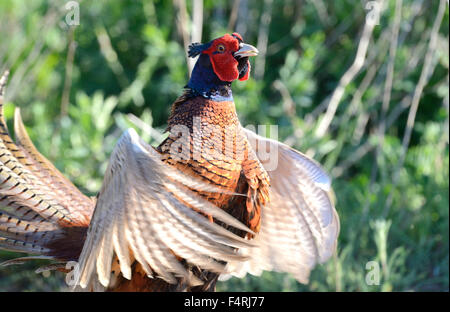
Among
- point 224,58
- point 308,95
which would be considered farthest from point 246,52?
point 308,95

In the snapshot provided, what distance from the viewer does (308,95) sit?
4.24 metres

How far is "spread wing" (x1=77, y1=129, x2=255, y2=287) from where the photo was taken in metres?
1.58

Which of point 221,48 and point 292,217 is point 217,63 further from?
point 292,217

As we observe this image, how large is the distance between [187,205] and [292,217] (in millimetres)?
809

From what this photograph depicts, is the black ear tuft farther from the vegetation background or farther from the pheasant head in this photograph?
the vegetation background

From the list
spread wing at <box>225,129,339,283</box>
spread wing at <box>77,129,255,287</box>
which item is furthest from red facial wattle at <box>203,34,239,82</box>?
spread wing at <box>77,129,255,287</box>

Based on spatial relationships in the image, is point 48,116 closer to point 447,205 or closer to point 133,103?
point 133,103

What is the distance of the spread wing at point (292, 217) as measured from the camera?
226cm

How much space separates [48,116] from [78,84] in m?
0.38

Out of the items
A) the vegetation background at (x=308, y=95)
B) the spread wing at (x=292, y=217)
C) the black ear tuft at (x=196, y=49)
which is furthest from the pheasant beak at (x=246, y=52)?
the vegetation background at (x=308, y=95)

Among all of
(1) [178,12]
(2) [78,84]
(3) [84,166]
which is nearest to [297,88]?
(1) [178,12]

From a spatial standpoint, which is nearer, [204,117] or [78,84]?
[204,117]

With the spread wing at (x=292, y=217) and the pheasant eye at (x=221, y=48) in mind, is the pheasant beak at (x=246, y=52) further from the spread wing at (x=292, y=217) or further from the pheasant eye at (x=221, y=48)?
the spread wing at (x=292, y=217)
